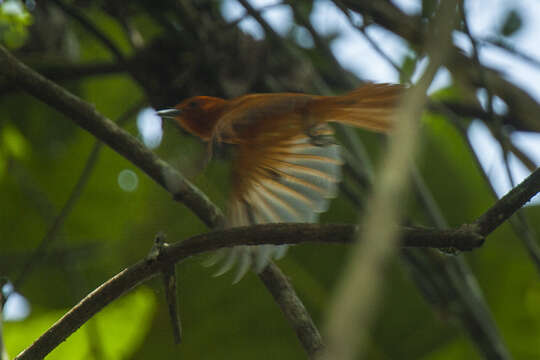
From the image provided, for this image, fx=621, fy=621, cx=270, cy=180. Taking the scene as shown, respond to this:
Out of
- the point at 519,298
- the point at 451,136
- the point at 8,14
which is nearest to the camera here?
the point at 8,14

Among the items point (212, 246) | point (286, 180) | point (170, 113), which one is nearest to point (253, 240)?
point (212, 246)

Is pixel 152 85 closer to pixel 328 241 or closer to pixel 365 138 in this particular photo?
pixel 365 138

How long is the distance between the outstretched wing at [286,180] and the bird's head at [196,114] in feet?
0.48

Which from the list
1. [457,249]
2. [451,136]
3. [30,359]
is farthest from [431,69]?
[451,136]

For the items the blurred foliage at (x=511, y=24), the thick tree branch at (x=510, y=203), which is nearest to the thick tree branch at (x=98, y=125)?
the thick tree branch at (x=510, y=203)

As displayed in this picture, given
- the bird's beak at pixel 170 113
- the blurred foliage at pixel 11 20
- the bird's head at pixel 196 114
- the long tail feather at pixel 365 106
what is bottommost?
the long tail feather at pixel 365 106

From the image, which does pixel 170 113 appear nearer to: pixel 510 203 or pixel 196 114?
pixel 196 114

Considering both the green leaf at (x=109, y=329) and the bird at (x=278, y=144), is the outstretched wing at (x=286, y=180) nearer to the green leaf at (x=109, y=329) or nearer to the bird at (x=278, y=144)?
the bird at (x=278, y=144)

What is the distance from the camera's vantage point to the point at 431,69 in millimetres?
496

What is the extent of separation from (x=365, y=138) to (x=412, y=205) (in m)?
0.40

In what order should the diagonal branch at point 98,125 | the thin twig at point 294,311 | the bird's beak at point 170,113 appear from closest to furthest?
the thin twig at point 294,311, the diagonal branch at point 98,125, the bird's beak at point 170,113

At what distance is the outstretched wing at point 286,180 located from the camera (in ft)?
5.15

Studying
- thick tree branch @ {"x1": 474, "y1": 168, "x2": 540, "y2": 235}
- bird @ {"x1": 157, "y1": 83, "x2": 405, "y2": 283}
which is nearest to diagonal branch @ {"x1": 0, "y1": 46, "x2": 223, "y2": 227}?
bird @ {"x1": 157, "y1": 83, "x2": 405, "y2": 283}

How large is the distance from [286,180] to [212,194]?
0.27 metres
